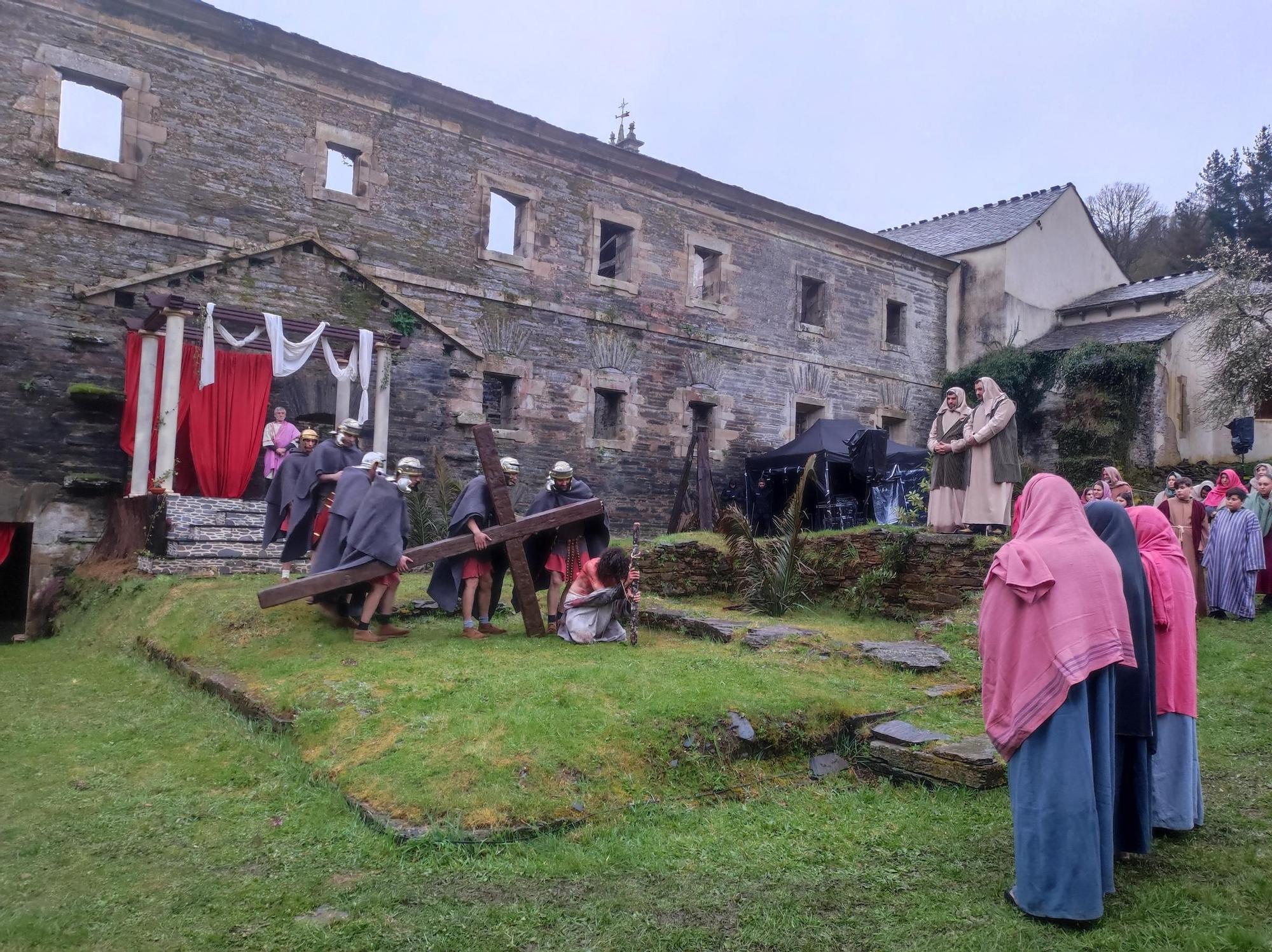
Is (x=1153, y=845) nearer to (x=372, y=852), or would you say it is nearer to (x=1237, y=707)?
(x=1237, y=707)

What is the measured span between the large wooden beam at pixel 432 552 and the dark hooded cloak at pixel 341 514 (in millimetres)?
324

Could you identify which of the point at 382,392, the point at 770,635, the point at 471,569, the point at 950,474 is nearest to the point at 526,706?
the point at 471,569

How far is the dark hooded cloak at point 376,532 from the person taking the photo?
303 inches

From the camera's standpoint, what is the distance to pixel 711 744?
559cm

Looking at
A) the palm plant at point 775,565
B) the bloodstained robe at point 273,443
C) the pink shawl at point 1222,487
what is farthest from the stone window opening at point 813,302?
the bloodstained robe at point 273,443

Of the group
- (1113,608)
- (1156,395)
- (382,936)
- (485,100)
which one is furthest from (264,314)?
(1156,395)

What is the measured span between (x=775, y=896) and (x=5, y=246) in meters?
13.3

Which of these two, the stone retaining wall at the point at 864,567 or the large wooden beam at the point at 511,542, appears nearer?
the large wooden beam at the point at 511,542

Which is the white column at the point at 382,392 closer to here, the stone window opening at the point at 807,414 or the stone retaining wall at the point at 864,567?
the stone retaining wall at the point at 864,567

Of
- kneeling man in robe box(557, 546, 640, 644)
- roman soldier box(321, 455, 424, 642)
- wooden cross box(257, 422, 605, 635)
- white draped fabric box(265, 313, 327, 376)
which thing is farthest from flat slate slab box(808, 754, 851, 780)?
white draped fabric box(265, 313, 327, 376)

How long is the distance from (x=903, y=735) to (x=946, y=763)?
1.30 ft

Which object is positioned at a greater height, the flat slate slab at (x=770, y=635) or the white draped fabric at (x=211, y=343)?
the white draped fabric at (x=211, y=343)

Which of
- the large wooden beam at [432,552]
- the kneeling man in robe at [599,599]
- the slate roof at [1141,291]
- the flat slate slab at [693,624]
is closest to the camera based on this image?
the large wooden beam at [432,552]

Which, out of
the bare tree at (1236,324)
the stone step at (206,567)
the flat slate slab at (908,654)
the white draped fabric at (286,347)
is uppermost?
the bare tree at (1236,324)
